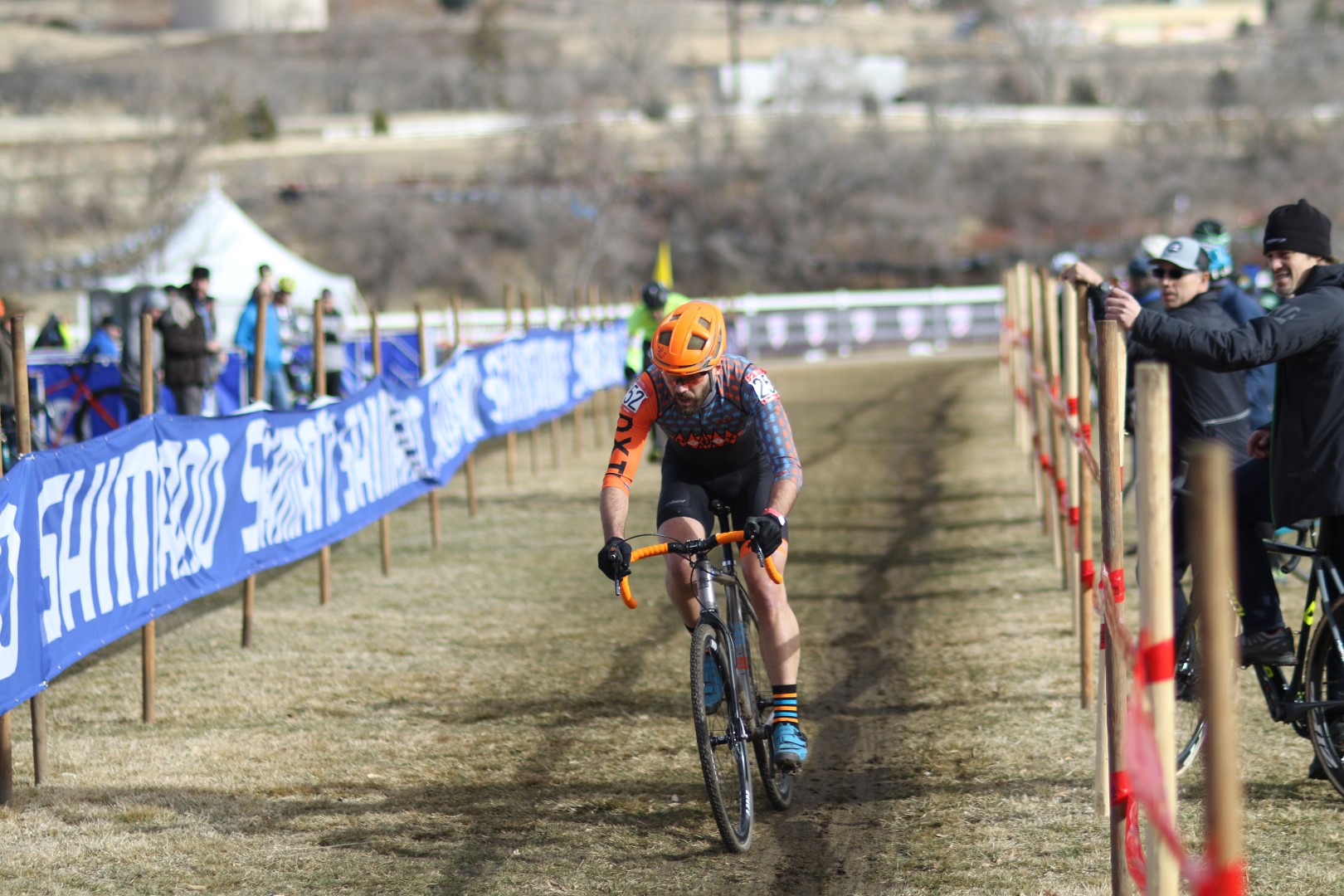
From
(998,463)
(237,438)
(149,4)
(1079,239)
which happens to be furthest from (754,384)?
(149,4)

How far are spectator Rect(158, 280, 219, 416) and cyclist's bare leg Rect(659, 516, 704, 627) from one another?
10238mm

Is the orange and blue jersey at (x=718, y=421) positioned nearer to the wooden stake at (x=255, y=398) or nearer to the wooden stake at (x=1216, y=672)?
the wooden stake at (x=1216, y=672)

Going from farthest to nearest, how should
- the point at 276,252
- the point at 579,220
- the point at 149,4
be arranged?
the point at 149,4 → the point at 579,220 → the point at 276,252

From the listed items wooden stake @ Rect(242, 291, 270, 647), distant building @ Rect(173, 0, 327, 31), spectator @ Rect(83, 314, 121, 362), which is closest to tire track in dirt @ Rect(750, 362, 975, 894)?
wooden stake @ Rect(242, 291, 270, 647)

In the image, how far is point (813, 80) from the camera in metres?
84.4

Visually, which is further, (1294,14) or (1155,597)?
(1294,14)

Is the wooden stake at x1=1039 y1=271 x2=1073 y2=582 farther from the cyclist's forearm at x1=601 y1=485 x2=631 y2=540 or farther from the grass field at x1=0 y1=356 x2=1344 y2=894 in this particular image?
the cyclist's forearm at x1=601 y1=485 x2=631 y2=540

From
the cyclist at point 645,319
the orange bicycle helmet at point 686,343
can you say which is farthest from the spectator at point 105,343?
the orange bicycle helmet at point 686,343

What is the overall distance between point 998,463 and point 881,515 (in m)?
3.34

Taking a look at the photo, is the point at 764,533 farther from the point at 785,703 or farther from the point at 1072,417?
the point at 1072,417

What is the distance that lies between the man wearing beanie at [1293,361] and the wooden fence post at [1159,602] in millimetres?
1944

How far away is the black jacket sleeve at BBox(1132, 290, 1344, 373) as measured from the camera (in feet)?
16.6

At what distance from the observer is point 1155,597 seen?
122 inches

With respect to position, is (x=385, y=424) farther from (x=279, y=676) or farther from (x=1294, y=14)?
(x=1294, y=14)
